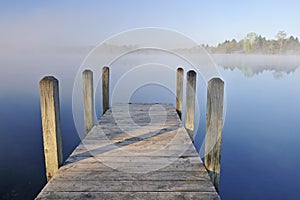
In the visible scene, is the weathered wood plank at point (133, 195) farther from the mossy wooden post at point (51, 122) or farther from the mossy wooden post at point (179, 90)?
the mossy wooden post at point (179, 90)

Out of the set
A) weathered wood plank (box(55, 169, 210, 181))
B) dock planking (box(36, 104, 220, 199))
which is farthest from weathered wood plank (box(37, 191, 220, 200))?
weathered wood plank (box(55, 169, 210, 181))

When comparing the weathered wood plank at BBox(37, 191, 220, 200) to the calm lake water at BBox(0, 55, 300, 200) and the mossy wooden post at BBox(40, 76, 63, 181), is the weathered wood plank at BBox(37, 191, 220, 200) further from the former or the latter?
the calm lake water at BBox(0, 55, 300, 200)

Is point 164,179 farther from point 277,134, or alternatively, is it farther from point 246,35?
point 246,35

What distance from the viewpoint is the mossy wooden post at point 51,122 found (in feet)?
6.89

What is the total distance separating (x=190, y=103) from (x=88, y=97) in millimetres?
1796

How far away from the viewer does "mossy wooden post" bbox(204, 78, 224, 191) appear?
7.24 ft

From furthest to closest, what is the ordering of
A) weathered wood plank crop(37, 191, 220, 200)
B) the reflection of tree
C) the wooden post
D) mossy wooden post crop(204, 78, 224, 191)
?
1. the reflection of tree
2. the wooden post
3. mossy wooden post crop(204, 78, 224, 191)
4. weathered wood plank crop(37, 191, 220, 200)

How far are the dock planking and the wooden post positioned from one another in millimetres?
229

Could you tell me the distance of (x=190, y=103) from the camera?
4246 millimetres

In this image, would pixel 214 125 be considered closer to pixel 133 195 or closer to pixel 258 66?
pixel 133 195

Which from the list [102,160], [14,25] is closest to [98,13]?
[14,25]

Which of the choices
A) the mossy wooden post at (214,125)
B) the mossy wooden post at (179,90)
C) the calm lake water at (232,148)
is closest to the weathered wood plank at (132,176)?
the mossy wooden post at (214,125)

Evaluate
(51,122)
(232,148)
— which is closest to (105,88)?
(51,122)

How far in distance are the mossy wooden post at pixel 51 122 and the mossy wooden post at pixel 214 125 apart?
1439 mm
